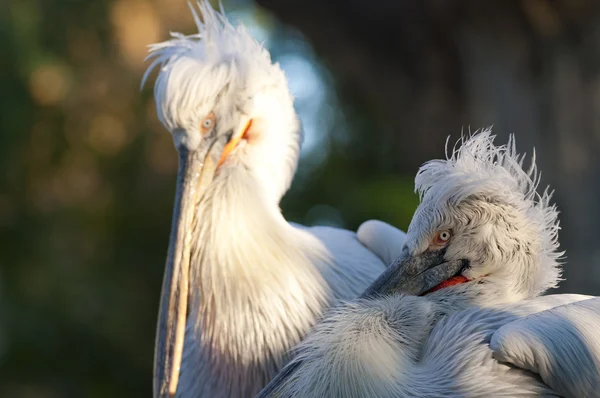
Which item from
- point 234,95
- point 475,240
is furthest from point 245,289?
point 475,240

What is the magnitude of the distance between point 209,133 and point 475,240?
43.7 inches

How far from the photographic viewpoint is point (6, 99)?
9.75 m

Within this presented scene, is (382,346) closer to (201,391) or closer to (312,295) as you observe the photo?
(312,295)

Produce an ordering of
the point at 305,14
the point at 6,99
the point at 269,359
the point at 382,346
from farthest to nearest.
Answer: the point at 6,99 → the point at 305,14 → the point at 269,359 → the point at 382,346

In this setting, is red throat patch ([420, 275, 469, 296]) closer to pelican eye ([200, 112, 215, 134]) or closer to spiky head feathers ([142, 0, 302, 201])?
A: spiky head feathers ([142, 0, 302, 201])

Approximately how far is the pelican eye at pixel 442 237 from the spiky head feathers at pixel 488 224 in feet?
0.05

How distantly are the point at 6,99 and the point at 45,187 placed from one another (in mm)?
1046

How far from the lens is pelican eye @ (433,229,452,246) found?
8.67ft

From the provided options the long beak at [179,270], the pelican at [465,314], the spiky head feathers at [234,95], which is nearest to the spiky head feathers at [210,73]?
the spiky head feathers at [234,95]

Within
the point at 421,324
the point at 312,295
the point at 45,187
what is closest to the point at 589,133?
the point at 312,295

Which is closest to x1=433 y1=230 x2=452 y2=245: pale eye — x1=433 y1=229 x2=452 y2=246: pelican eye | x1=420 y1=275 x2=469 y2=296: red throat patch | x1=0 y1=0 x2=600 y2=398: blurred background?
x1=433 y1=229 x2=452 y2=246: pelican eye

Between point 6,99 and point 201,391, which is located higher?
point 6,99

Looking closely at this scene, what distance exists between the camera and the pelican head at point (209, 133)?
315cm

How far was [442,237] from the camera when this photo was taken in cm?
265
